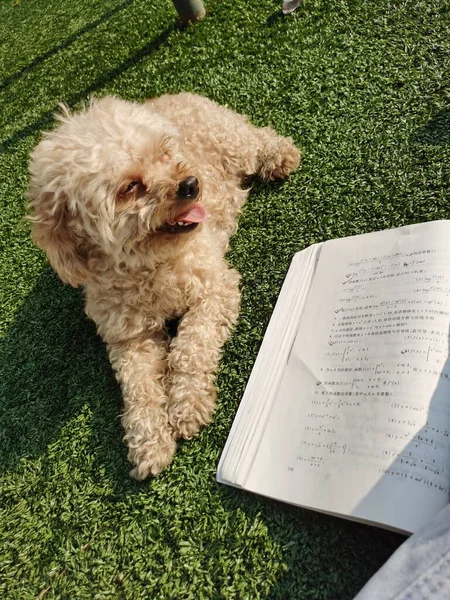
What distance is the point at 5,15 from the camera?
5.29 metres

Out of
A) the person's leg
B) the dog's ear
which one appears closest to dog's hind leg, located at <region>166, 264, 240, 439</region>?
the dog's ear

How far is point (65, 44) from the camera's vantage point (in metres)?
4.00

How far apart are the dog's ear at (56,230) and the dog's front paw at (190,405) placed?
63 cm

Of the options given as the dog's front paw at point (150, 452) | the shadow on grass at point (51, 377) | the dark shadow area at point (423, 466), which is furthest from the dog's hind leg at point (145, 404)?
the dark shadow area at point (423, 466)

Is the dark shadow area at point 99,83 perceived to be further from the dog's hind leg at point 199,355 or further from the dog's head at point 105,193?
the dog's hind leg at point 199,355

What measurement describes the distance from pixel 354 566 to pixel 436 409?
1.62 ft

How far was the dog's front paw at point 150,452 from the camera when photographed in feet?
5.21

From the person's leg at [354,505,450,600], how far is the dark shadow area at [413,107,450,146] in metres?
1.61

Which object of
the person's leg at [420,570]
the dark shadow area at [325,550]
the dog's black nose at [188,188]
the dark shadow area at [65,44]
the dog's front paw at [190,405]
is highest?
the dark shadow area at [65,44]

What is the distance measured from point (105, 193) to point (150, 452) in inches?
38.5

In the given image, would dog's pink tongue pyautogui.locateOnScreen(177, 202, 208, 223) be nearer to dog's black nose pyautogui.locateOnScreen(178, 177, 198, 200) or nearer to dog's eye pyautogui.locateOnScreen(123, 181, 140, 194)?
dog's black nose pyautogui.locateOnScreen(178, 177, 198, 200)

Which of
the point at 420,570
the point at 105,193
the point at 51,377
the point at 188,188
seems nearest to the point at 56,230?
the point at 105,193

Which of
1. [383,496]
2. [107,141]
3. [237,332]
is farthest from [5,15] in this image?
[383,496]

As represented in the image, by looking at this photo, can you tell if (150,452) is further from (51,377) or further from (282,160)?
(282,160)
